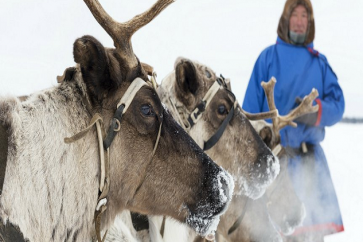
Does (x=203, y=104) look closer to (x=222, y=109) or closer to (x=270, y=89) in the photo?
(x=222, y=109)

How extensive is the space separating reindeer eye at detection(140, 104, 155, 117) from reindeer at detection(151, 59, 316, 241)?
0.95 meters

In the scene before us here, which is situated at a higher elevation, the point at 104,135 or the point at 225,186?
the point at 104,135

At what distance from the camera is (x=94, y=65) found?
2.28 meters

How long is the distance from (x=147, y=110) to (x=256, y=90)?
2846mm

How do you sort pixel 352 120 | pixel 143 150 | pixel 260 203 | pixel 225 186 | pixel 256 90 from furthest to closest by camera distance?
pixel 352 120, pixel 256 90, pixel 260 203, pixel 225 186, pixel 143 150

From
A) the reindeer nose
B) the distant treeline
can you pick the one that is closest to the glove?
the reindeer nose

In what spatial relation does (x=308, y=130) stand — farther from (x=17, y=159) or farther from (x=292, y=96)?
(x=17, y=159)

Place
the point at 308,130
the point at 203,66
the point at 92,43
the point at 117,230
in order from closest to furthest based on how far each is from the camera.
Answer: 1. the point at 92,43
2. the point at 117,230
3. the point at 203,66
4. the point at 308,130

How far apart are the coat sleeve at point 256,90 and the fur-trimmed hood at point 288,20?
0.28m

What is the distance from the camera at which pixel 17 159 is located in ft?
6.77

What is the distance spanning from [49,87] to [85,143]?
359 millimetres

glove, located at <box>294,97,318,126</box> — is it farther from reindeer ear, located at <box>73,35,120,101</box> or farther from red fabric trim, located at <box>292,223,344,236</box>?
reindeer ear, located at <box>73,35,120,101</box>

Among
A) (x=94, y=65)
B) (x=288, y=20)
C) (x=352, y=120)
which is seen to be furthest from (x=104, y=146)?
(x=352, y=120)

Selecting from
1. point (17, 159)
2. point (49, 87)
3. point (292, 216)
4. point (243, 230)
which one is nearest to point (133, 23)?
point (49, 87)
